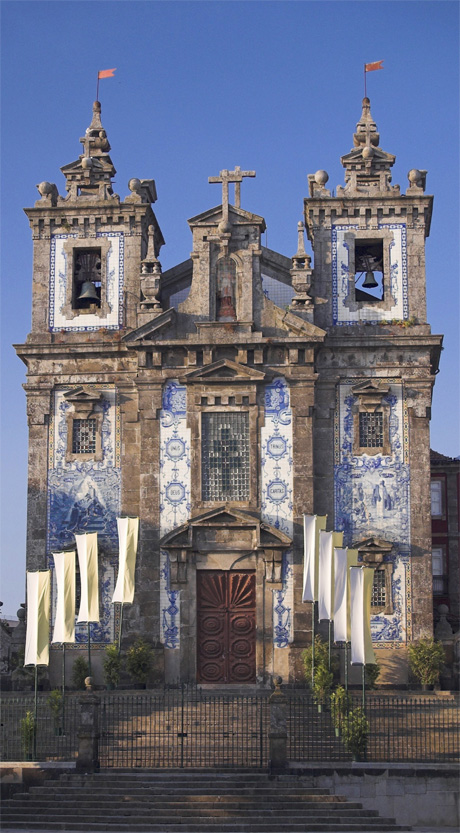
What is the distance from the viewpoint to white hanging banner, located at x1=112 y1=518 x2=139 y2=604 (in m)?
36.9

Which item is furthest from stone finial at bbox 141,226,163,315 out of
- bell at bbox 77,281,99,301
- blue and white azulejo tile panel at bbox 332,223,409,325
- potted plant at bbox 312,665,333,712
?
potted plant at bbox 312,665,333,712

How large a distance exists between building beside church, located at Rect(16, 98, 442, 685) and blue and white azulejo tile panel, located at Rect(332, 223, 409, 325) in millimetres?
60

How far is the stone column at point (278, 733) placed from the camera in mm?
28789

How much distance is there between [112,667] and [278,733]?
9.15 meters

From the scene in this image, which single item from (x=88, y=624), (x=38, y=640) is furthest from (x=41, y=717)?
(x=88, y=624)

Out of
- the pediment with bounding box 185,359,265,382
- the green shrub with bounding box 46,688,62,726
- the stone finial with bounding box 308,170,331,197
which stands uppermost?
the stone finial with bounding box 308,170,331,197

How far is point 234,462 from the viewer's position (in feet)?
128

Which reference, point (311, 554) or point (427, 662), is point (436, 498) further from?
point (311, 554)

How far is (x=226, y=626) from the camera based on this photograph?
3825 cm

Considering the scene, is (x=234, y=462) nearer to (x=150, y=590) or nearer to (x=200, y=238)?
(x=150, y=590)

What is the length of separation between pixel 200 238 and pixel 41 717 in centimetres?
1555

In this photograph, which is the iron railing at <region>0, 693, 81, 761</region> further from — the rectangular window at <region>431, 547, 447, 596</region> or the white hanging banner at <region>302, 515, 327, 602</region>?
the rectangular window at <region>431, 547, 447, 596</region>

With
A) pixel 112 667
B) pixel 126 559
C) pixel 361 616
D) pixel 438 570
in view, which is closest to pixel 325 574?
pixel 361 616

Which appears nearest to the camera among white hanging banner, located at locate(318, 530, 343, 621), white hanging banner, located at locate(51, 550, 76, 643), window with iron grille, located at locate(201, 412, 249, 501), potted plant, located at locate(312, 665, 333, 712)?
potted plant, located at locate(312, 665, 333, 712)
